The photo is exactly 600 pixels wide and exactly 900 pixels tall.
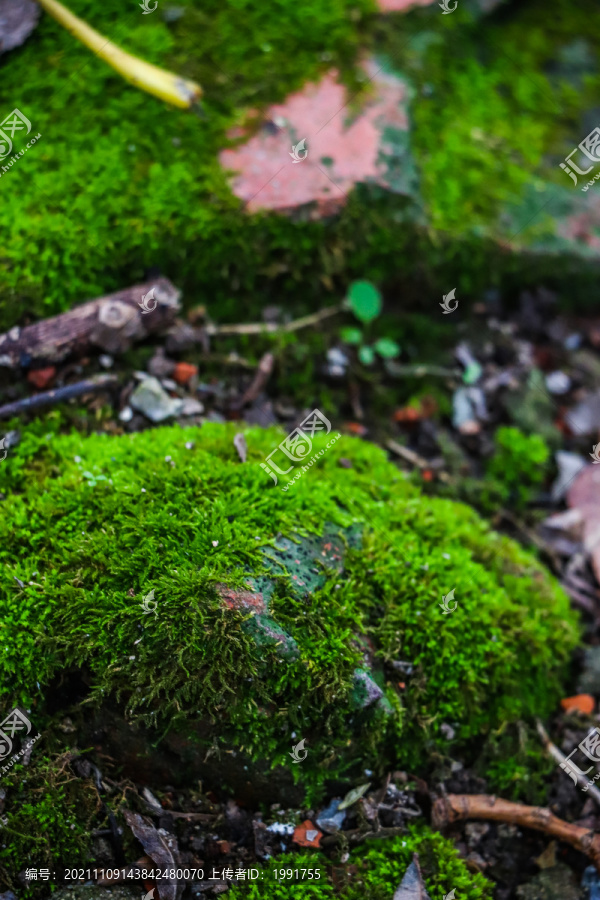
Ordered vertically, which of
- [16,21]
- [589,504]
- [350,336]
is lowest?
[589,504]

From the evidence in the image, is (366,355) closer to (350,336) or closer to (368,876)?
(350,336)

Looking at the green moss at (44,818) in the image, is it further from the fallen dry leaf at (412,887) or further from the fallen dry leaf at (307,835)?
the fallen dry leaf at (412,887)

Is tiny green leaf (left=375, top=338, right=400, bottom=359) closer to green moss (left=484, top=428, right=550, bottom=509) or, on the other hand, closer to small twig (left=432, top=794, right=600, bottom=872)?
green moss (left=484, top=428, right=550, bottom=509)

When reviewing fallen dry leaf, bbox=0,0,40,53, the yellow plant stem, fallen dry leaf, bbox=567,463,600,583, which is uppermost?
fallen dry leaf, bbox=0,0,40,53

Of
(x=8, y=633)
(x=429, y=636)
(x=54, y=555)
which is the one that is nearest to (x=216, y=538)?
(x=54, y=555)

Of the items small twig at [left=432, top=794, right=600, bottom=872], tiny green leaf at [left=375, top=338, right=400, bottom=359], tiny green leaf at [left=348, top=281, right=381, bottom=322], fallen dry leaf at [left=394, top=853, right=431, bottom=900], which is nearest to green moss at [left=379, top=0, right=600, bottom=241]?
tiny green leaf at [left=348, top=281, right=381, bottom=322]

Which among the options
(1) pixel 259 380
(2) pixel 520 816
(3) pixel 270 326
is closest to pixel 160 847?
(2) pixel 520 816
